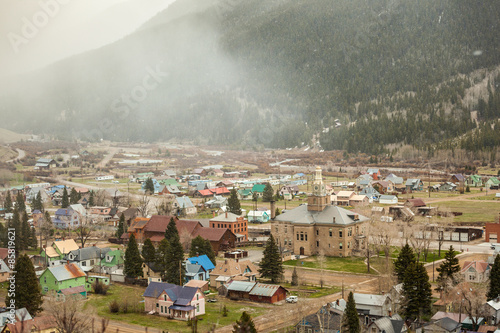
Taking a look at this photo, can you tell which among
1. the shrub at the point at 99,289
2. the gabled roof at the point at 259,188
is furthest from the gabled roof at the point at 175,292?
the gabled roof at the point at 259,188

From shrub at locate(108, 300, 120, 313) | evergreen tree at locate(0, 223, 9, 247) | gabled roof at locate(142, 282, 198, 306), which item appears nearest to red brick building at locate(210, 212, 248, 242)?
evergreen tree at locate(0, 223, 9, 247)

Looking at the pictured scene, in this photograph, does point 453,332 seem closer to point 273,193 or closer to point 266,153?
point 273,193

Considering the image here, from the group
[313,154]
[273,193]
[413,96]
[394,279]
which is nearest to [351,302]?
[394,279]

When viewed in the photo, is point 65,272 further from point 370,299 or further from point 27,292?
point 370,299

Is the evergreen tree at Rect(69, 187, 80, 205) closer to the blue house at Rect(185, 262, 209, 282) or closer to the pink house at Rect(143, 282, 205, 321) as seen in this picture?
the blue house at Rect(185, 262, 209, 282)

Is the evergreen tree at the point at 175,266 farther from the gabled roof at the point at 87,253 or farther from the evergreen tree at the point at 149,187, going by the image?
the evergreen tree at the point at 149,187

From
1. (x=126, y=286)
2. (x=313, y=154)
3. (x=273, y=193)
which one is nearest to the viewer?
(x=126, y=286)
